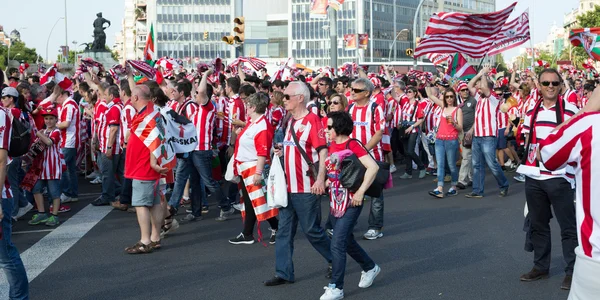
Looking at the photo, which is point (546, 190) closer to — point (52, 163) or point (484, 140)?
point (484, 140)

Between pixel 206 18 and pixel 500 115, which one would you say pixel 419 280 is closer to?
pixel 500 115

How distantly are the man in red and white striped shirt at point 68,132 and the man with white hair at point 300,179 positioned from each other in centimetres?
556

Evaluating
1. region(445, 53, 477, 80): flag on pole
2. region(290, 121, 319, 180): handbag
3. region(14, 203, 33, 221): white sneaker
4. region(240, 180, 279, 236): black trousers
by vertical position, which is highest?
region(445, 53, 477, 80): flag on pole

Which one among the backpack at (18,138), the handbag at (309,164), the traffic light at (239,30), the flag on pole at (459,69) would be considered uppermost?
the traffic light at (239,30)

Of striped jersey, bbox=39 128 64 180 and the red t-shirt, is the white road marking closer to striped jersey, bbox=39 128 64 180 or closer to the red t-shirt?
striped jersey, bbox=39 128 64 180

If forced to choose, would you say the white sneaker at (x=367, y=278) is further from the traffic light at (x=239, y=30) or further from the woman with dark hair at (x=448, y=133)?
the traffic light at (x=239, y=30)

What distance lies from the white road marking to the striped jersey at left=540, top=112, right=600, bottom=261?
15.7 ft

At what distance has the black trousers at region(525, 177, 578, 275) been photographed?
6.89m

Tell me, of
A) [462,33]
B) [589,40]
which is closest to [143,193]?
[589,40]

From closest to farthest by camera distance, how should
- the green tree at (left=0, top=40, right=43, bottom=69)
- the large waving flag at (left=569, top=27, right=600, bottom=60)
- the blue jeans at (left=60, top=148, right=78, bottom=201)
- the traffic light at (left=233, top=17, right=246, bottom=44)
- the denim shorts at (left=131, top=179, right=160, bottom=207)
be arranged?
the large waving flag at (left=569, top=27, right=600, bottom=60)
the denim shorts at (left=131, top=179, right=160, bottom=207)
the blue jeans at (left=60, top=148, right=78, bottom=201)
the traffic light at (left=233, top=17, right=246, bottom=44)
the green tree at (left=0, top=40, right=43, bottom=69)

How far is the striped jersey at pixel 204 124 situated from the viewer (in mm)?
10617

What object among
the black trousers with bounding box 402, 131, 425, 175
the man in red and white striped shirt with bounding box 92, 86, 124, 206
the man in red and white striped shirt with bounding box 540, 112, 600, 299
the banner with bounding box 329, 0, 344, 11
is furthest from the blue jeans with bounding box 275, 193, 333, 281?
the banner with bounding box 329, 0, 344, 11

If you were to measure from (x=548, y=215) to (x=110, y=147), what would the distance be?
6.47 metres

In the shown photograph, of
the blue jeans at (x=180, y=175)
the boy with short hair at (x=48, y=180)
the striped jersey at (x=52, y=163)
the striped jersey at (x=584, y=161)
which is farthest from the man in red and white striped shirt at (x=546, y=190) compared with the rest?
the striped jersey at (x=52, y=163)
